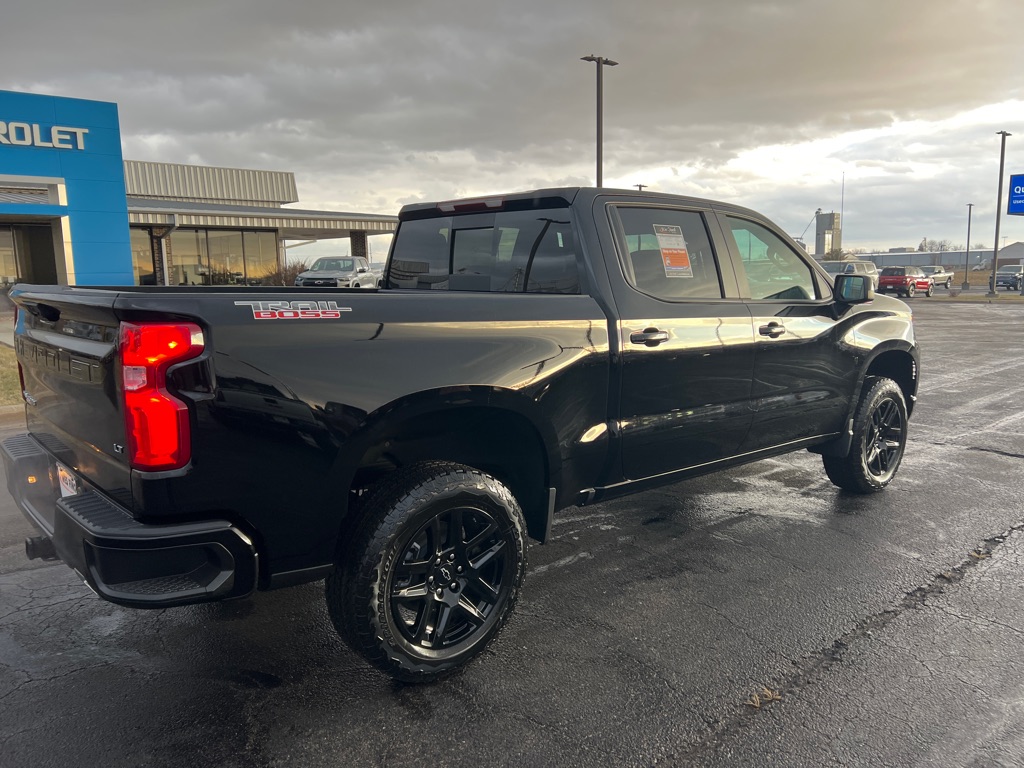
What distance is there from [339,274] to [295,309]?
2409 cm

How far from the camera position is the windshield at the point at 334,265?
1033 inches

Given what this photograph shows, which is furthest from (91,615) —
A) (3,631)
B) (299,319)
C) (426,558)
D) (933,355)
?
(933,355)

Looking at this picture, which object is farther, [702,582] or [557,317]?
[702,582]

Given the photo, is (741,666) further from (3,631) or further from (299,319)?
(3,631)

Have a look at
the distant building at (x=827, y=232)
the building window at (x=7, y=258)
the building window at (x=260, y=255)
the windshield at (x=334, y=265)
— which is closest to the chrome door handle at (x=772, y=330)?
the windshield at (x=334, y=265)

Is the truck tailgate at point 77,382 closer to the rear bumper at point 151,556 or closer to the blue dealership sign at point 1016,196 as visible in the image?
the rear bumper at point 151,556

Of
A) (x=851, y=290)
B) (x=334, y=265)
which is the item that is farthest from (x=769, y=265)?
(x=334, y=265)

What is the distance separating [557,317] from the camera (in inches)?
125

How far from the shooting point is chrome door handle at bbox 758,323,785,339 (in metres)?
4.14

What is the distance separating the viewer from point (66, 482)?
9.45 ft

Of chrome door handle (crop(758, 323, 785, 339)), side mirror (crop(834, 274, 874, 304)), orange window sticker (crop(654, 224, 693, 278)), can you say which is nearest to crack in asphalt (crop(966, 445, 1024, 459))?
side mirror (crop(834, 274, 874, 304))

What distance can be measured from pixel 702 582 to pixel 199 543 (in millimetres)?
2502

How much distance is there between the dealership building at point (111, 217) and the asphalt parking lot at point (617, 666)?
46.3 feet

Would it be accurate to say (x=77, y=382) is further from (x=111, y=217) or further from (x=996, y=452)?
(x=111, y=217)
